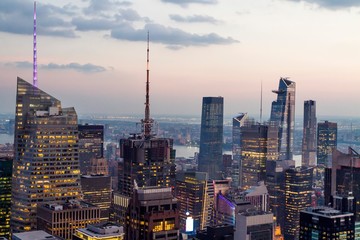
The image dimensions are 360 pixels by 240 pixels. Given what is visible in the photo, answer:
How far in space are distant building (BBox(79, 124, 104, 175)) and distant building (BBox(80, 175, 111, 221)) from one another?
4041 cm

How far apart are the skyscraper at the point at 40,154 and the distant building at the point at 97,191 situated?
18.0 meters

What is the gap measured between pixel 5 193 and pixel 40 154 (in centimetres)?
1176

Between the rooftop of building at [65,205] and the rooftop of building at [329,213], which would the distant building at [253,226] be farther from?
the rooftop of building at [65,205]

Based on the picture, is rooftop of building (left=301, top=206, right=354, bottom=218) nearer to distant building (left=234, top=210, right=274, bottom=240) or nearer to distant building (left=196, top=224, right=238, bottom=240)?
distant building (left=234, top=210, right=274, bottom=240)

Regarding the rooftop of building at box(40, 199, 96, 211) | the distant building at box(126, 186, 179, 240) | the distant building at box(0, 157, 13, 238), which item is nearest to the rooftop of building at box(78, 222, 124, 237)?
the distant building at box(126, 186, 179, 240)

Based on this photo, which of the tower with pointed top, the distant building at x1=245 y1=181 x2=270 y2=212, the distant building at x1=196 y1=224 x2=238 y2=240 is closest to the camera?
the distant building at x1=196 y1=224 x2=238 y2=240

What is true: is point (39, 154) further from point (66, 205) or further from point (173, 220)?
point (173, 220)

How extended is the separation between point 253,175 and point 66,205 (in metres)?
96.8

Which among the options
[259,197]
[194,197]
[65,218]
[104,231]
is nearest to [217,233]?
[104,231]

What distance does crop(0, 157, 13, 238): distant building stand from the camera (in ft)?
337

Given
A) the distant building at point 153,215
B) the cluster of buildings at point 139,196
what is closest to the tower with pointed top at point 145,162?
the cluster of buildings at point 139,196

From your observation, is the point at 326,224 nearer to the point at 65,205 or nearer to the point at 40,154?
the point at 65,205

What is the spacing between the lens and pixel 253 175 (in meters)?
180

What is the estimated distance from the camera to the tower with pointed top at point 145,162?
122688 mm
